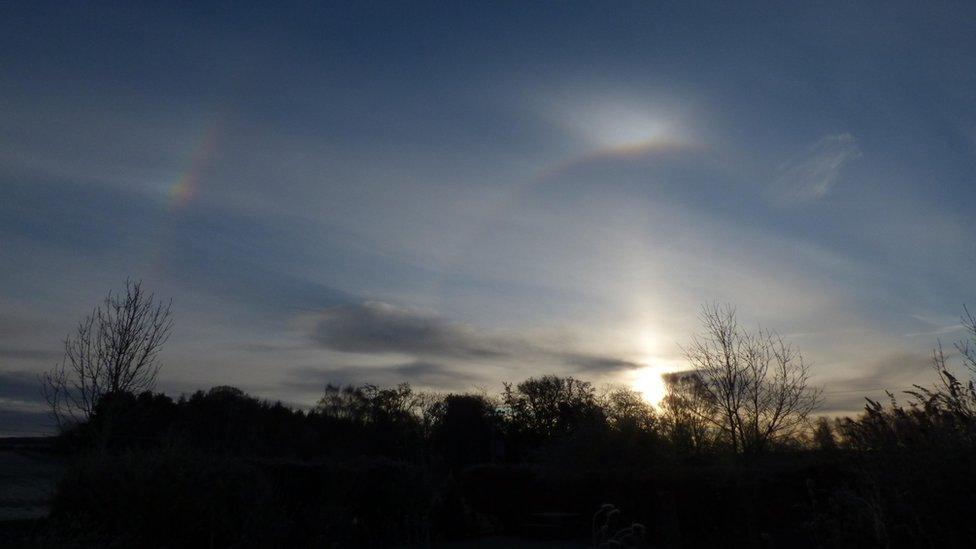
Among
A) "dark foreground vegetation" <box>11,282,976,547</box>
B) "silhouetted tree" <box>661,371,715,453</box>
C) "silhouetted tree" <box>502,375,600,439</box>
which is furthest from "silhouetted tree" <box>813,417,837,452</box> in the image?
"silhouetted tree" <box>502,375,600,439</box>

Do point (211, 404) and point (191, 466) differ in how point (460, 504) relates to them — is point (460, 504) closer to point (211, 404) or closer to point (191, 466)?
point (191, 466)

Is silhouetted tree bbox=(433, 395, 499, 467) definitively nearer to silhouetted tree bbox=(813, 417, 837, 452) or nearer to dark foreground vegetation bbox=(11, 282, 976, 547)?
dark foreground vegetation bbox=(11, 282, 976, 547)

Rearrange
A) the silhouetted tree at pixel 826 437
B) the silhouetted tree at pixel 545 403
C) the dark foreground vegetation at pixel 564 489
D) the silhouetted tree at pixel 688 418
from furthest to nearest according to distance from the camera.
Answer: the silhouetted tree at pixel 545 403
the silhouetted tree at pixel 688 418
the silhouetted tree at pixel 826 437
the dark foreground vegetation at pixel 564 489

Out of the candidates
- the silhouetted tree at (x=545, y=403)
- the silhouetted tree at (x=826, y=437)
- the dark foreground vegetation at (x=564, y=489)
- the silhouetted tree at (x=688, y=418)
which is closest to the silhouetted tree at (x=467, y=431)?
the silhouetted tree at (x=545, y=403)

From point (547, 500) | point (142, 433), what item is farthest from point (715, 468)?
point (142, 433)

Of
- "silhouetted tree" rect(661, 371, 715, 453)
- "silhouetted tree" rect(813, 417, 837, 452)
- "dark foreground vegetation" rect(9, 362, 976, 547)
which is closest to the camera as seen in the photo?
"dark foreground vegetation" rect(9, 362, 976, 547)

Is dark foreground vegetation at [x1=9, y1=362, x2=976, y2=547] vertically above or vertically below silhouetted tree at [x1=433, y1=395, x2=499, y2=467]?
below

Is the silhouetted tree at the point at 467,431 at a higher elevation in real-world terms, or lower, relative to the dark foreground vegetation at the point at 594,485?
higher

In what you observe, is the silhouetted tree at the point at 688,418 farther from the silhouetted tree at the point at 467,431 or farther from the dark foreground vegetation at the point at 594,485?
the silhouetted tree at the point at 467,431

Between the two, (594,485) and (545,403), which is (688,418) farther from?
(545,403)

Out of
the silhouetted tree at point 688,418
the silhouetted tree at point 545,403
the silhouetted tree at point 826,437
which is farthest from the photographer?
the silhouetted tree at point 545,403
